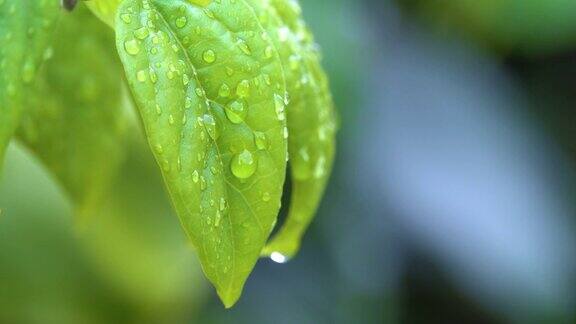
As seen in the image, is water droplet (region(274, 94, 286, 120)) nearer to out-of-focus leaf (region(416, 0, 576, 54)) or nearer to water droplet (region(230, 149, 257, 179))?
water droplet (region(230, 149, 257, 179))

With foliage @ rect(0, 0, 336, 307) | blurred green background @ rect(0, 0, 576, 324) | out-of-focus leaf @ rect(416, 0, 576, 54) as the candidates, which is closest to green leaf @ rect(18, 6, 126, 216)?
foliage @ rect(0, 0, 336, 307)

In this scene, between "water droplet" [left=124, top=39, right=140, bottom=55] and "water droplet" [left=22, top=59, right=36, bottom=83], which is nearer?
"water droplet" [left=124, top=39, right=140, bottom=55]

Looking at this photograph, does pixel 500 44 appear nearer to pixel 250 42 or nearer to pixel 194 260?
pixel 194 260

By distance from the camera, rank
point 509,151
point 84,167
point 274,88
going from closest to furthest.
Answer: point 274,88, point 84,167, point 509,151

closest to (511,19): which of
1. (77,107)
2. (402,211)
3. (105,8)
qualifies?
(402,211)

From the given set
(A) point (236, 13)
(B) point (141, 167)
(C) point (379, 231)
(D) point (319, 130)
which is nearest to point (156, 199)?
(B) point (141, 167)

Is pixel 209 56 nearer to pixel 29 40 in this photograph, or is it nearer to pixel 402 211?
pixel 29 40
